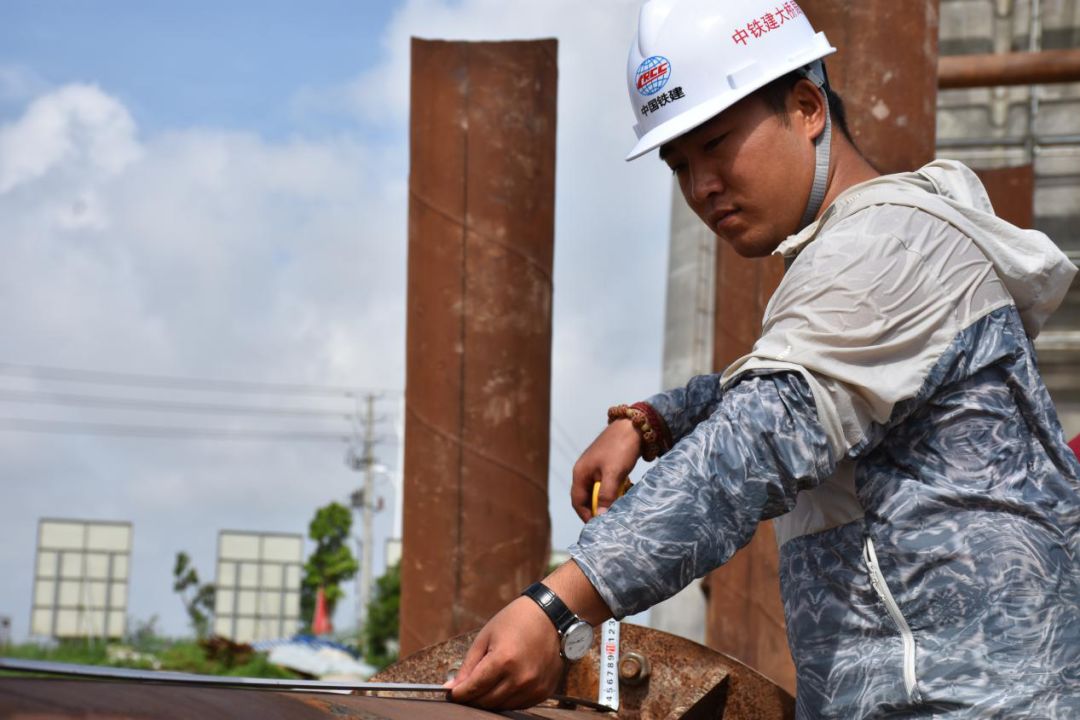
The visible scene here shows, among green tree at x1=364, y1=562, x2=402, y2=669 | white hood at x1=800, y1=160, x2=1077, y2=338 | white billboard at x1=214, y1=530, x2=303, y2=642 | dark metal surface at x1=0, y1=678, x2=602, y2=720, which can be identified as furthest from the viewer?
white billboard at x1=214, y1=530, x2=303, y2=642

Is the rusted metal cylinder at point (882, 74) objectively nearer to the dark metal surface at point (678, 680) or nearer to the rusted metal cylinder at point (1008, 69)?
the dark metal surface at point (678, 680)

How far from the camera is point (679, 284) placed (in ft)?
57.0

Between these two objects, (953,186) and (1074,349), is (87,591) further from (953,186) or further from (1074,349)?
(953,186)

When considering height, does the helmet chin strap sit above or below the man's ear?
below

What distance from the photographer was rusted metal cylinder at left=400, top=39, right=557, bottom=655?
6258mm

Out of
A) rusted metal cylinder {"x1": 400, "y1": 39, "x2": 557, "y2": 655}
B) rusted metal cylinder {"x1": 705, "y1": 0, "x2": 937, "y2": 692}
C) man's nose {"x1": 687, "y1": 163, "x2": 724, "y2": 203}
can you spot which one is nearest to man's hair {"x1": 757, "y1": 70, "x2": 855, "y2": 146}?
man's nose {"x1": 687, "y1": 163, "x2": 724, "y2": 203}

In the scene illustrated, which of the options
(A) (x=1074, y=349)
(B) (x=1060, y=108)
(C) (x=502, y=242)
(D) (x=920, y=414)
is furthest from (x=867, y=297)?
(B) (x=1060, y=108)

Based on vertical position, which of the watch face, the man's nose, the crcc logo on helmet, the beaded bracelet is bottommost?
the watch face

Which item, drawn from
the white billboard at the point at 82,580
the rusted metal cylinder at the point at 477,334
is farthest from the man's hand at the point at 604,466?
the white billboard at the point at 82,580

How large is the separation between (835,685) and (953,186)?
2.52 ft

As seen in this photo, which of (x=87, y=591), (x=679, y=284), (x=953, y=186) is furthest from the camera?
(x=87, y=591)

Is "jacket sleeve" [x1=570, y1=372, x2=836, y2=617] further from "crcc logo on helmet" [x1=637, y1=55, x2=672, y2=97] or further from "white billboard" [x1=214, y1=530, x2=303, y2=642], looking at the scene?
"white billboard" [x1=214, y1=530, x2=303, y2=642]

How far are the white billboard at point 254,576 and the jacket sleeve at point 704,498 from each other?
114 ft

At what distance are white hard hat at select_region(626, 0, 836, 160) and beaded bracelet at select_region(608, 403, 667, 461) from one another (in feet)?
1.41
